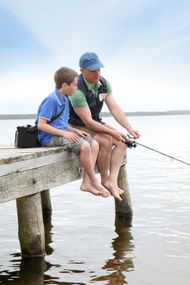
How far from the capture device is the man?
27.6ft

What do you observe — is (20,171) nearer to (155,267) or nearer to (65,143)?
(65,143)

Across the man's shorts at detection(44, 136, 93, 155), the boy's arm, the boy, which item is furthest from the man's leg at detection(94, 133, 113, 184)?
the boy's arm

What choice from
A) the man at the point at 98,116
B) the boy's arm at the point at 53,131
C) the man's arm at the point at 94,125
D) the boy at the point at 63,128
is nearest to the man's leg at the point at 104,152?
the man at the point at 98,116

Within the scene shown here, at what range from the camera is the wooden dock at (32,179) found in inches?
261

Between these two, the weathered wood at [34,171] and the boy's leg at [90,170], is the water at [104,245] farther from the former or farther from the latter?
the weathered wood at [34,171]

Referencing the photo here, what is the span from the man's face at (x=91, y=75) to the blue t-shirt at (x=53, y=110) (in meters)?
0.57

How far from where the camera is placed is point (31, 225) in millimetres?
7516

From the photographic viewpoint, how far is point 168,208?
12.3m

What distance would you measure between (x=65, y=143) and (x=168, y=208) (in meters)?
5.07

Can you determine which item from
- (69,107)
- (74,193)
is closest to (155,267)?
(69,107)

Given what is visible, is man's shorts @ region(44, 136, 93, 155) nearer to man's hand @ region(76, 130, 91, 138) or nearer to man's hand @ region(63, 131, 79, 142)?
man's hand @ region(63, 131, 79, 142)

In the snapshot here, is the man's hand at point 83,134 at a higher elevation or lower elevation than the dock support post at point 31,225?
higher

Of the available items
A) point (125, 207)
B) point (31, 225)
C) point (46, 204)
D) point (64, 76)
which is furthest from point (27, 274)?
point (46, 204)

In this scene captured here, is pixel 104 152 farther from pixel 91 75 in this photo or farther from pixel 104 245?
pixel 104 245
